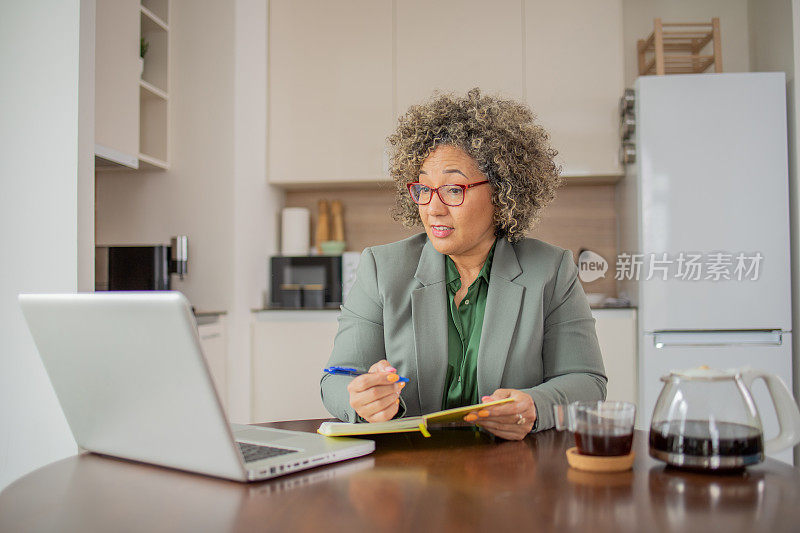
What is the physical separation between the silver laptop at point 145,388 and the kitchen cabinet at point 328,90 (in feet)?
9.32

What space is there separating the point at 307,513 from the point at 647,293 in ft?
9.28

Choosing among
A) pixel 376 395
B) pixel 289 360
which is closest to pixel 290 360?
pixel 289 360

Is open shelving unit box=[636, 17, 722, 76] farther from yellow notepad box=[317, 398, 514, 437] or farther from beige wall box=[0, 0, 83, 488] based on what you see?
yellow notepad box=[317, 398, 514, 437]

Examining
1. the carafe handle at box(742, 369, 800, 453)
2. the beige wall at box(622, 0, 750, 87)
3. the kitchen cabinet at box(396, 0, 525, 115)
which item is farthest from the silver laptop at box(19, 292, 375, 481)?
the beige wall at box(622, 0, 750, 87)

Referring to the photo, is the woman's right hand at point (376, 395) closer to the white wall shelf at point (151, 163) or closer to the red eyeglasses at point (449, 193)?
the red eyeglasses at point (449, 193)

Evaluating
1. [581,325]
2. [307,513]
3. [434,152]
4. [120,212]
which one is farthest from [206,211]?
[307,513]

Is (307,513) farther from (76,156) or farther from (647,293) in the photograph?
(647,293)

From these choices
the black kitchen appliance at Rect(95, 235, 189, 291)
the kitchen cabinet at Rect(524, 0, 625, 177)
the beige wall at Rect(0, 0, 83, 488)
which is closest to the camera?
the beige wall at Rect(0, 0, 83, 488)

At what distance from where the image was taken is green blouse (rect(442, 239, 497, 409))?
5.02ft

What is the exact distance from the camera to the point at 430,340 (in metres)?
1.50

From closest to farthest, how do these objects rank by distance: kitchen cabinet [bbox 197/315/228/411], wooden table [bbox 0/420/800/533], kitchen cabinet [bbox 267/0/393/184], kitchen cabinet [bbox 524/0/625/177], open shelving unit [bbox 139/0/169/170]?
1. wooden table [bbox 0/420/800/533]
2. kitchen cabinet [bbox 197/315/228/411]
3. open shelving unit [bbox 139/0/169/170]
4. kitchen cabinet [bbox 524/0/625/177]
5. kitchen cabinet [bbox 267/0/393/184]

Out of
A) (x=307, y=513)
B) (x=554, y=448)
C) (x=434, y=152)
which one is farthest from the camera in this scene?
(x=434, y=152)

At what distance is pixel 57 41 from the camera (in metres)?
1.96

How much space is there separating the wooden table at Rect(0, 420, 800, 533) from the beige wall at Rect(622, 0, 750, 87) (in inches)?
136
